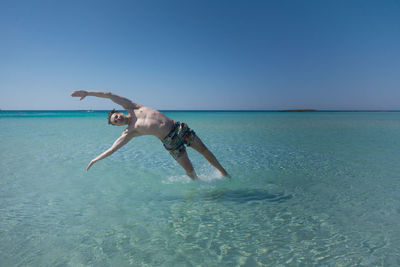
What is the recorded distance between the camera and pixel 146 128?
5.18m

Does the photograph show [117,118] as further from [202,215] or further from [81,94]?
[202,215]

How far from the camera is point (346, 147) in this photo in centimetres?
1089

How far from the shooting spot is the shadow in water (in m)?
5.04

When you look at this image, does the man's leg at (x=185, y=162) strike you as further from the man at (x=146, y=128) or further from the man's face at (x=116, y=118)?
the man's face at (x=116, y=118)

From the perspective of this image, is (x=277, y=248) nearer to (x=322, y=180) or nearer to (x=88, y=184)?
(x=322, y=180)

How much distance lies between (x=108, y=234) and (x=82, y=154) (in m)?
7.16

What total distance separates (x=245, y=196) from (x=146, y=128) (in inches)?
98.5

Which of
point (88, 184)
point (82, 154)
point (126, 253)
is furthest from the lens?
point (82, 154)

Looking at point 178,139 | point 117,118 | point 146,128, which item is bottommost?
point 178,139

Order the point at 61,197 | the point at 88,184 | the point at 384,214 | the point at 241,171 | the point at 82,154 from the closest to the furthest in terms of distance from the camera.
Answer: the point at 384,214 → the point at 61,197 → the point at 88,184 → the point at 241,171 → the point at 82,154

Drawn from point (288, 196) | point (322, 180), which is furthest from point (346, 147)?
point (288, 196)

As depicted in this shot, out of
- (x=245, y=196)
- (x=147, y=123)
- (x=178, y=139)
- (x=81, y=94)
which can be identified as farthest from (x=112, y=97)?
(x=245, y=196)

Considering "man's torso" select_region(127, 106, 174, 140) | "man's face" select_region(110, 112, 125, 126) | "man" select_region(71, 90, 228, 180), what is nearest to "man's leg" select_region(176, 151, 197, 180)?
"man" select_region(71, 90, 228, 180)

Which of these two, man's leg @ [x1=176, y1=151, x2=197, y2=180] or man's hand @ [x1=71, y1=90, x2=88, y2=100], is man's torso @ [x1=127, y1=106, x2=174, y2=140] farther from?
man's hand @ [x1=71, y1=90, x2=88, y2=100]
